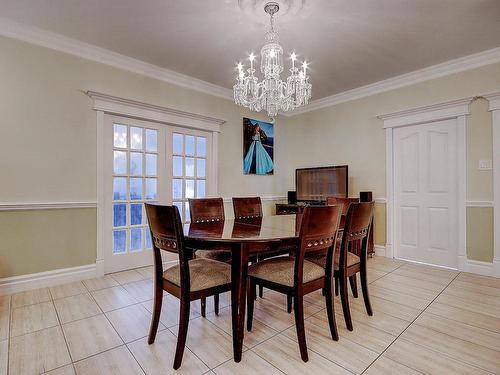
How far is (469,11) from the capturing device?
2.29m

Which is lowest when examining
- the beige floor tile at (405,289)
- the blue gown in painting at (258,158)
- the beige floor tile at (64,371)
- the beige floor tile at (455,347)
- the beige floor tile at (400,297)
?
the beige floor tile at (64,371)

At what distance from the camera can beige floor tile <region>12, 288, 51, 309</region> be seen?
2.32 metres

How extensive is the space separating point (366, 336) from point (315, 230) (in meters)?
0.89

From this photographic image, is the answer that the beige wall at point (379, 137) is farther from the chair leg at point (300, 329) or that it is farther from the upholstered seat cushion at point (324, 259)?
the chair leg at point (300, 329)

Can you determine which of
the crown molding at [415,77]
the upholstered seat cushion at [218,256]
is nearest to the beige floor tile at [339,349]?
the upholstered seat cushion at [218,256]

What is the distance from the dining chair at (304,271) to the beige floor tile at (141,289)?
1.13 meters

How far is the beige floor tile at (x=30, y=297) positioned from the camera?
7.62 ft

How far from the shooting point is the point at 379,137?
3914 mm

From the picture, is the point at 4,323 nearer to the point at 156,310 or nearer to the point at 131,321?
the point at 131,321

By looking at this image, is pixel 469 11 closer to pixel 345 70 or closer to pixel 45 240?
pixel 345 70

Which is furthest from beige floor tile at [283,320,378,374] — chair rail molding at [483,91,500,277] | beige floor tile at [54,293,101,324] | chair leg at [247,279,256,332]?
chair rail molding at [483,91,500,277]

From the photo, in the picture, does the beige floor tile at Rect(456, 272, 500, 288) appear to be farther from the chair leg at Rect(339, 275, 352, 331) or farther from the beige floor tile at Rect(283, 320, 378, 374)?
the beige floor tile at Rect(283, 320, 378, 374)

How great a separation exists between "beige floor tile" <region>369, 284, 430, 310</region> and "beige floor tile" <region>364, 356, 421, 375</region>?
913mm

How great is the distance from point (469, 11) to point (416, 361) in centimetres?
278
